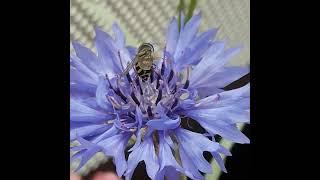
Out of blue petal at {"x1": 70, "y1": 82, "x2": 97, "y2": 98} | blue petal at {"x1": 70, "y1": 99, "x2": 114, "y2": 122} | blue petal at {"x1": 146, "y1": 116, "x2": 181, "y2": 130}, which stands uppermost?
blue petal at {"x1": 70, "y1": 82, "x2": 97, "y2": 98}

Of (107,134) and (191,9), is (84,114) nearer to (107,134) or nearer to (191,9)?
(107,134)

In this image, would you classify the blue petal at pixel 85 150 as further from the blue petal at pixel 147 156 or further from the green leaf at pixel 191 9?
the green leaf at pixel 191 9

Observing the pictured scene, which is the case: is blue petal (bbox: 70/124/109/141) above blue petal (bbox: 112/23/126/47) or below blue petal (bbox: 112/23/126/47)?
below

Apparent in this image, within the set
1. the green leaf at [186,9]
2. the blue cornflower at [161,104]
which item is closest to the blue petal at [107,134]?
the blue cornflower at [161,104]

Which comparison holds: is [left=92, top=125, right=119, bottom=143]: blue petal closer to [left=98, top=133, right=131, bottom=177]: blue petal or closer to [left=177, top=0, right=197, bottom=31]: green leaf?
[left=98, top=133, right=131, bottom=177]: blue petal

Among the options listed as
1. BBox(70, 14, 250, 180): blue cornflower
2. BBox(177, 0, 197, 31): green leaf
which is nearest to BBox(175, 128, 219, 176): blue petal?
BBox(70, 14, 250, 180): blue cornflower

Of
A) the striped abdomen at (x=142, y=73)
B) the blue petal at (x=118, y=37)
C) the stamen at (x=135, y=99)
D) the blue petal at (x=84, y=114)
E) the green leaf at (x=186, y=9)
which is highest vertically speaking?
the green leaf at (x=186, y=9)

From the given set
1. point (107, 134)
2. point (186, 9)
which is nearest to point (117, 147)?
point (107, 134)
